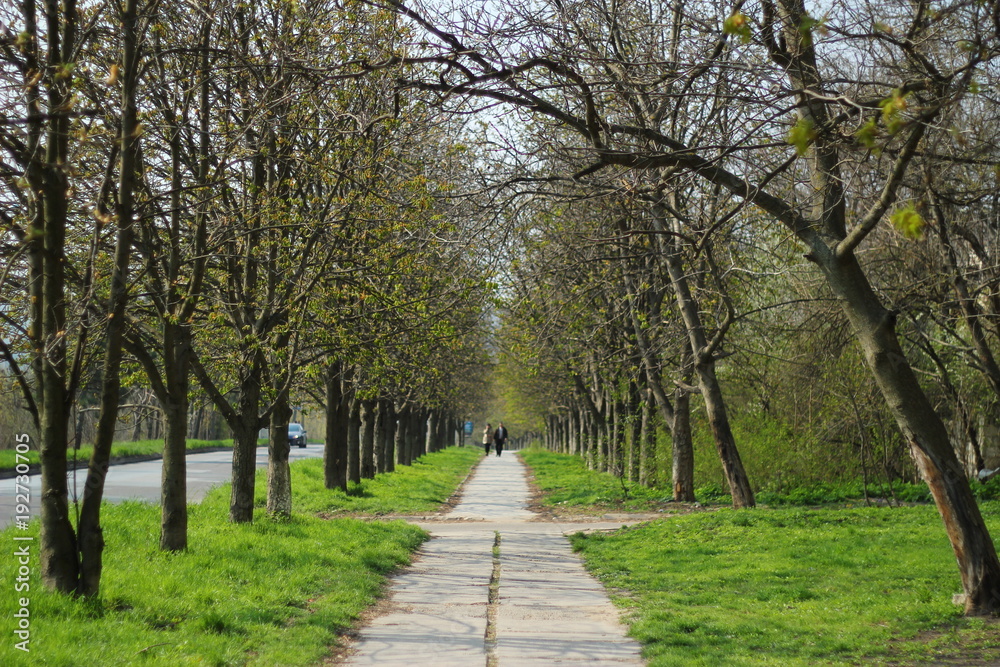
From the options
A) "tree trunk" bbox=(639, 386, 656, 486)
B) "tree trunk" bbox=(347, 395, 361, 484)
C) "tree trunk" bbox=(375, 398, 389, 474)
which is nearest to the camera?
"tree trunk" bbox=(347, 395, 361, 484)

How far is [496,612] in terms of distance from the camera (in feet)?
28.3

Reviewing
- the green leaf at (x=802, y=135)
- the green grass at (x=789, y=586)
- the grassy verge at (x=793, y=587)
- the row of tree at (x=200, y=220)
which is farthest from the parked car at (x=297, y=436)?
the green leaf at (x=802, y=135)

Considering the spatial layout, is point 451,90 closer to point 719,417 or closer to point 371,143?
point 371,143

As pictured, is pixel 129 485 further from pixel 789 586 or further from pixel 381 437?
pixel 789 586

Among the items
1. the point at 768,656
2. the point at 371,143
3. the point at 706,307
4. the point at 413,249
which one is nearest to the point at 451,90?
the point at 768,656

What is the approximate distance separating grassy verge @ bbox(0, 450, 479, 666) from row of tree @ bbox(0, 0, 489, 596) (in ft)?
1.76

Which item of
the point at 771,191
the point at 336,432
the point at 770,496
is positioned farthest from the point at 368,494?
the point at 771,191

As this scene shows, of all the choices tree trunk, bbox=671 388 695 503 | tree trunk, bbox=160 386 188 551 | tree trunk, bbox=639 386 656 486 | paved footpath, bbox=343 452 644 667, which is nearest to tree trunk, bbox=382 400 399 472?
tree trunk, bbox=639 386 656 486

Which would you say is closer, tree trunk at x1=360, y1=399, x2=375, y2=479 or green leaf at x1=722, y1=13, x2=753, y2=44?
green leaf at x1=722, y1=13, x2=753, y2=44

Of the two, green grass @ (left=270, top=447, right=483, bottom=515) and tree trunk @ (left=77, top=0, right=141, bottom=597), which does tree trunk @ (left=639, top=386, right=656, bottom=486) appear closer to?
green grass @ (left=270, top=447, right=483, bottom=515)

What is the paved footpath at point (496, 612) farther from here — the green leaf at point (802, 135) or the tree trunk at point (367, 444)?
the tree trunk at point (367, 444)

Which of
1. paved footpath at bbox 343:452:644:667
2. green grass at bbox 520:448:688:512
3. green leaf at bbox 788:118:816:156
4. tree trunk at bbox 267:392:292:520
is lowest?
green grass at bbox 520:448:688:512

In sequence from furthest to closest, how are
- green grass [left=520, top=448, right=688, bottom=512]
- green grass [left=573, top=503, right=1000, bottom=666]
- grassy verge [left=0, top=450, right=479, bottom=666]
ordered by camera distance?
green grass [left=520, top=448, right=688, bottom=512]
green grass [left=573, top=503, right=1000, bottom=666]
grassy verge [left=0, top=450, right=479, bottom=666]

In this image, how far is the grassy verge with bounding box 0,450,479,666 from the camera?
6.29 m
